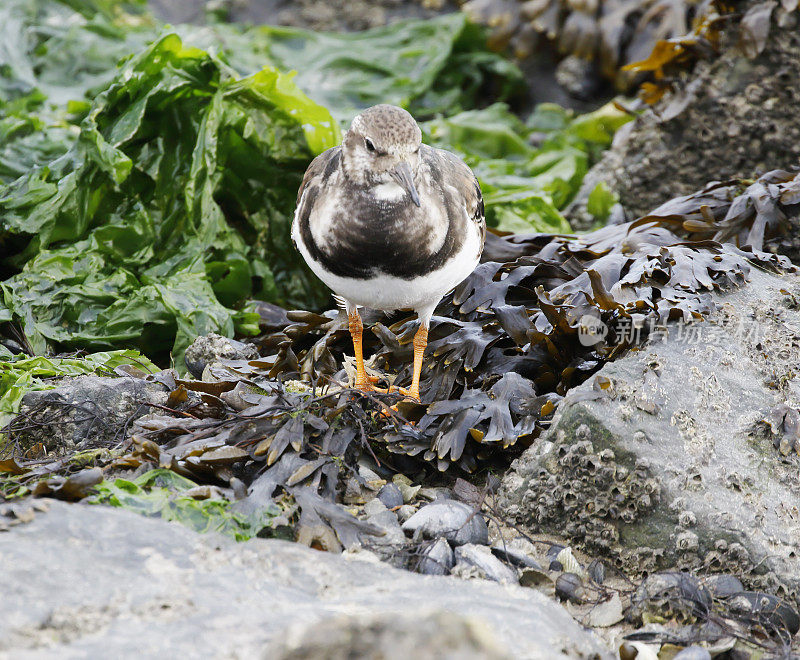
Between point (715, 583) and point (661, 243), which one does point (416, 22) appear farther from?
point (715, 583)

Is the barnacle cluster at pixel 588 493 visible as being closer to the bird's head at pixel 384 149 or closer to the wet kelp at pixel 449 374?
the wet kelp at pixel 449 374

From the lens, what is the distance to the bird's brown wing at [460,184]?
3473 millimetres

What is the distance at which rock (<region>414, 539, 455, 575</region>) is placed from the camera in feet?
8.40

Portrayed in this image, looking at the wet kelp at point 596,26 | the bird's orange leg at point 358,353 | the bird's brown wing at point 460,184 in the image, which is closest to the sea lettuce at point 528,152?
the wet kelp at point 596,26

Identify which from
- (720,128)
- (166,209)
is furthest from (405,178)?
(720,128)

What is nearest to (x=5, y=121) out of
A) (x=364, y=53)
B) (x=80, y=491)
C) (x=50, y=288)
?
(x=50, y=288)

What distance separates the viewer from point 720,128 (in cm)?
559

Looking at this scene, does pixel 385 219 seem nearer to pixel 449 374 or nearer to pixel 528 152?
pixel 449 374

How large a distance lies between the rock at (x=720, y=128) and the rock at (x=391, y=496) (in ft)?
12.2

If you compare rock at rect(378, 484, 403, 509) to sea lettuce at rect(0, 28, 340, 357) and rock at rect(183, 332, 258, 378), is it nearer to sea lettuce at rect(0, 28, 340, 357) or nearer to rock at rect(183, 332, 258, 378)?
rock at rect(183, 332, 258, 378)

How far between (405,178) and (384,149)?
0.14 m

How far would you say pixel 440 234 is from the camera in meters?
3.22

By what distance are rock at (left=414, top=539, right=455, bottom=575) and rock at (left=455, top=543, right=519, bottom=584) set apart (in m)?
0.04

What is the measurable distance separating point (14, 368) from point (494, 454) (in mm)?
2253
